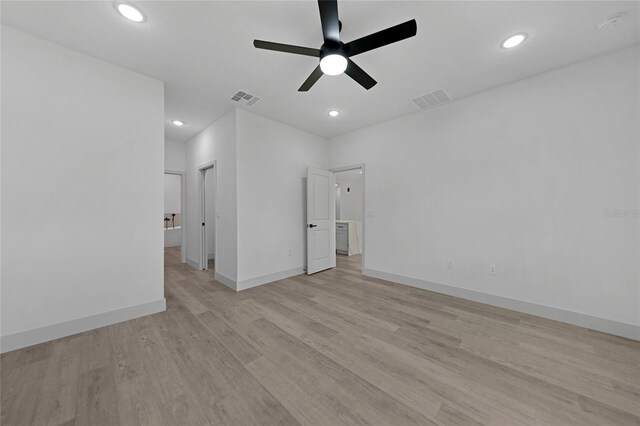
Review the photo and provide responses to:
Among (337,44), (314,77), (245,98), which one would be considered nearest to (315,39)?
(314,77)

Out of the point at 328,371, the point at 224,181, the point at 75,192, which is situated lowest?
the point at 328,371

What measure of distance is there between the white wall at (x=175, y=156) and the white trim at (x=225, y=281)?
9.32 feet

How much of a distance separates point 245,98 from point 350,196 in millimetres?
6586

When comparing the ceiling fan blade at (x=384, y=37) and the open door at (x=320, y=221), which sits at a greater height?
the ceiling fan blade at (x=384, y=37)

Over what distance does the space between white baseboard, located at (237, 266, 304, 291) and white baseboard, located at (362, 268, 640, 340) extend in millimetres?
1909

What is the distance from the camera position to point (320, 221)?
185 inches

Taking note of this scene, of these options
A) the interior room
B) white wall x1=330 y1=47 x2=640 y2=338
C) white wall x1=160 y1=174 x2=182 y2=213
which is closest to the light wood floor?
the interior room

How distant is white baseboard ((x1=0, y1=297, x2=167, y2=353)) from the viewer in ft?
6.57

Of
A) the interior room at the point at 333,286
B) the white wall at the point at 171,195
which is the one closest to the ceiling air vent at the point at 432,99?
the interior room at the point at 333,286

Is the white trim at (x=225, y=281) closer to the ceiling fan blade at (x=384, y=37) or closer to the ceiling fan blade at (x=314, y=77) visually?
the ceiling fan blade at (x=314, y=77)

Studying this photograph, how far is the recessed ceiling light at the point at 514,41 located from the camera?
6.87 feet

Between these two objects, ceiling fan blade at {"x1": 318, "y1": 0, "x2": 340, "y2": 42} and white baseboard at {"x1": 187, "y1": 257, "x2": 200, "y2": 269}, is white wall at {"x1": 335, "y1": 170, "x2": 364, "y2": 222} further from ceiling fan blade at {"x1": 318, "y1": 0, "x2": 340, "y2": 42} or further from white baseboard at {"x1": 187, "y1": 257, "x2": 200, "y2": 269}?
ceiling fan blade at {"x1": 318, "y1": 0, "x2": 340, "y2": 42}

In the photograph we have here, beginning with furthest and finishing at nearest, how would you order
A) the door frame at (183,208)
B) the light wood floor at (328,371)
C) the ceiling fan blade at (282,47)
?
the door frame at (183,208)
the ceiling fan blade at (282,47)
the light wood floor at (328,371)

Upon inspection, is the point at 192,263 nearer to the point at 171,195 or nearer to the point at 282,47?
the point at 171,195
